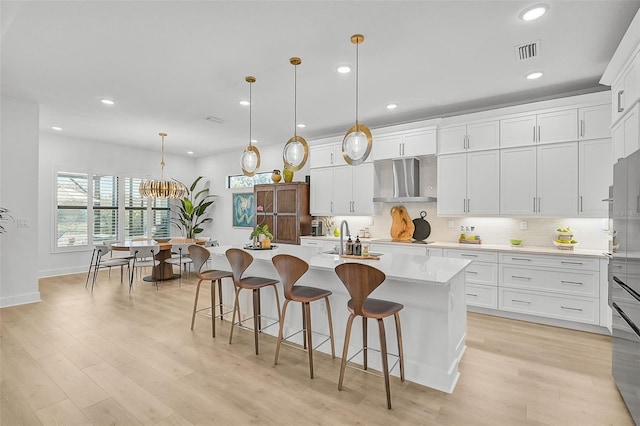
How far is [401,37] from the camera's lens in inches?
114

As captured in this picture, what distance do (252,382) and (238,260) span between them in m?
1.09

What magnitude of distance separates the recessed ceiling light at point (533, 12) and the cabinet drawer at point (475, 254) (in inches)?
106

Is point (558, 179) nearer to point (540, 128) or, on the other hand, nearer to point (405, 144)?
point (540, 128)

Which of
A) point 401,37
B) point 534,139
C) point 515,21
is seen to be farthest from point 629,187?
point 534,139

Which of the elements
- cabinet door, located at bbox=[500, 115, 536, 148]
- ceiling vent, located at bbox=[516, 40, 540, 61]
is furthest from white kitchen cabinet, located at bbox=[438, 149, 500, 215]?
ceiling vent, located at bbox=[516, 40, 540, 61]

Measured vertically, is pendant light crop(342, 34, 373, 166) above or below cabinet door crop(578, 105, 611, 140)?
below

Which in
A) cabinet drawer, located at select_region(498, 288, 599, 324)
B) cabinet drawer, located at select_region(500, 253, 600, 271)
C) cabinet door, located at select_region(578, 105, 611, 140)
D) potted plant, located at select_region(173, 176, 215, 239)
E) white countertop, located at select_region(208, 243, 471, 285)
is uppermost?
cabinet door, located at select_region(578, 105, 611, 140)

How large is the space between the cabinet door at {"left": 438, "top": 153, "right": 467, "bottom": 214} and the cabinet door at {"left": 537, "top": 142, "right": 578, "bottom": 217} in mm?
903

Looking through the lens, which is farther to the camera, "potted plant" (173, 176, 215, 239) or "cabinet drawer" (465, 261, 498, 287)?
"potted plant" (173, 176, 215, 239)

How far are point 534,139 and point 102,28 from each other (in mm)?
4848

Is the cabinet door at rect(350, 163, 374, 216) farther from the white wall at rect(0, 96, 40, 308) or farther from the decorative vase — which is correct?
the white wall at rect(0, 96, 40, 308)

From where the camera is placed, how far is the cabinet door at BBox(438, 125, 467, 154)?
465cm

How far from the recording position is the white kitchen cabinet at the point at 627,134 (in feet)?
7.77

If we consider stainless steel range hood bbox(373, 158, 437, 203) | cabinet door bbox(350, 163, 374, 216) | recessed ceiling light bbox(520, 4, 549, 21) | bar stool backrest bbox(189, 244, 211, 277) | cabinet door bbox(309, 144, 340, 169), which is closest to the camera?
recessed ceiling light bbox(520, 4, 549, 21)
